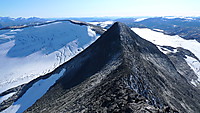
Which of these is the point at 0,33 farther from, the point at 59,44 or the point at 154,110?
the point at 154,110

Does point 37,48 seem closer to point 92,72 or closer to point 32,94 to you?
point 32,94

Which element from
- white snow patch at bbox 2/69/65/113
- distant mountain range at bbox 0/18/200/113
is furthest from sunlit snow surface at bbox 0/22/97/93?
white snow patch at bbox 2/69/65/113

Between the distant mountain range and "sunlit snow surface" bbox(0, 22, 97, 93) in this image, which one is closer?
the distant mountain range

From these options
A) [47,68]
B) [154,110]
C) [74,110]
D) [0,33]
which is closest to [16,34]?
[0,33]

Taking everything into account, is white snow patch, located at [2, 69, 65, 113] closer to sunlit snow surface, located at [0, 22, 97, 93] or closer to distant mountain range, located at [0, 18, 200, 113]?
distant mountain range, located at [0, 18, 200, 113]

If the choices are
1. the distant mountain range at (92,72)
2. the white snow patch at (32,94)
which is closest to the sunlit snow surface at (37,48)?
the distant mountain range at (92,72)

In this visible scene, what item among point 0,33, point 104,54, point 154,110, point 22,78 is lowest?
point 22,78

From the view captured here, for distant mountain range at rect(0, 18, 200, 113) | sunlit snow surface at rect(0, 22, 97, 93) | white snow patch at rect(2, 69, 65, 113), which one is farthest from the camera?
sunlit snow surface at rect(0, 22, 97, 93)
